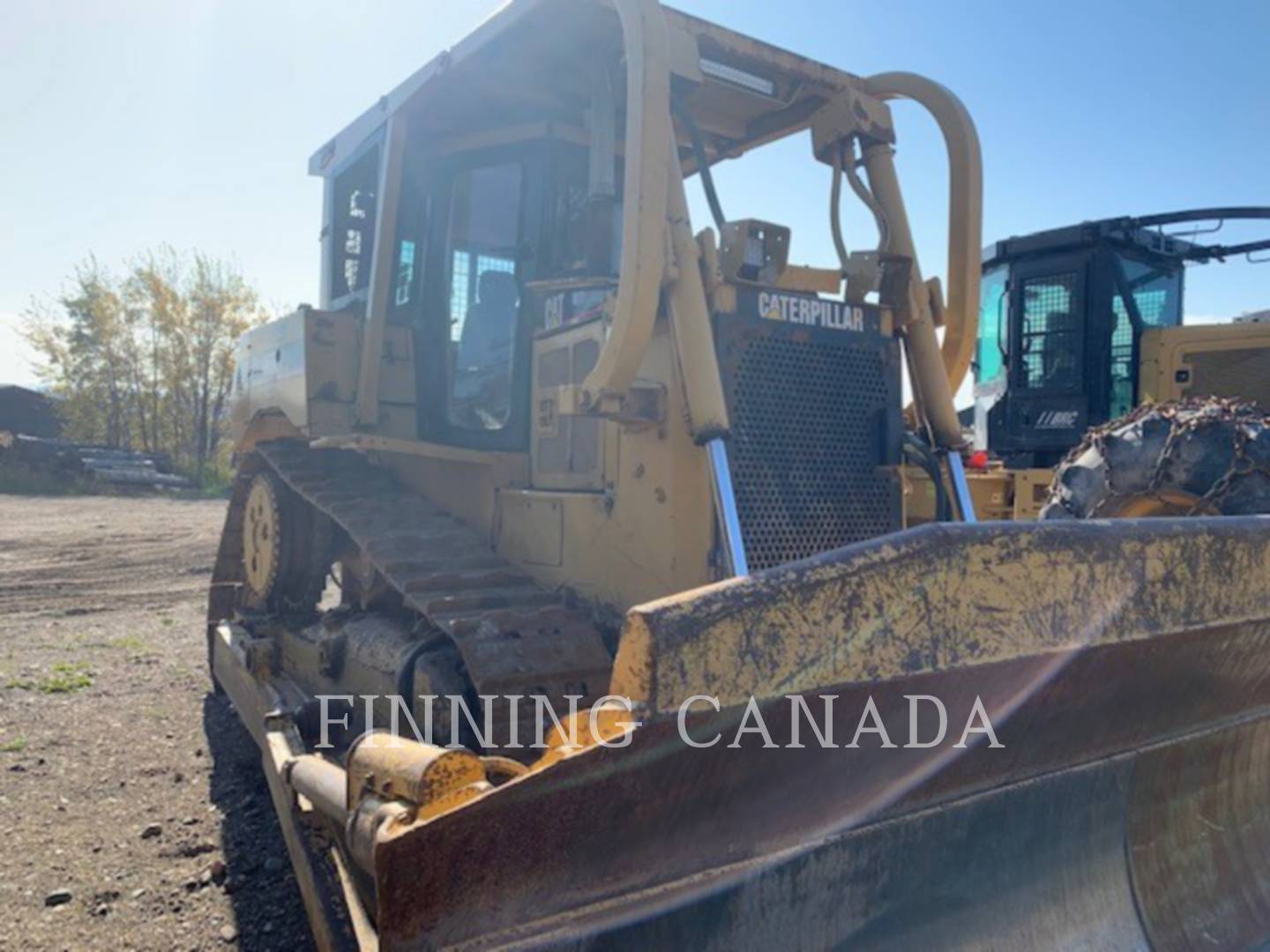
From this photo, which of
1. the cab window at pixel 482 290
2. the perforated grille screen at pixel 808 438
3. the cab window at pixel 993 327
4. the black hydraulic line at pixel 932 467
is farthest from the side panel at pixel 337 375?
the cab window at pixel 993 327

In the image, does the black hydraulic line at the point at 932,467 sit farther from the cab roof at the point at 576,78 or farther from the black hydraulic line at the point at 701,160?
the cab roof at the point at 576,78

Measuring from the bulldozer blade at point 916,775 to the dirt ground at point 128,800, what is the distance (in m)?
1.74

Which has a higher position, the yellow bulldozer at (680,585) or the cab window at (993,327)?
the cab window at (993,327)

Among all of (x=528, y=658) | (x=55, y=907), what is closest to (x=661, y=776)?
(x=528, y=658)

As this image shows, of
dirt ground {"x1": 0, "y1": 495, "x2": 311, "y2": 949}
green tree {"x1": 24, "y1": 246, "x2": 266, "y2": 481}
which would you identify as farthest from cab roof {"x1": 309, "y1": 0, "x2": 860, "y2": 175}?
green tree {"x1": 24, "y1": 246, "x2": 266, "y2": 481}

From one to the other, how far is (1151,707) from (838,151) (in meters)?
2.40

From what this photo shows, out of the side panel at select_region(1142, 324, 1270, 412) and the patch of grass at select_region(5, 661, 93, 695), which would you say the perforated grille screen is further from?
the patch of grass at select_region(5, 661, 93, 695)

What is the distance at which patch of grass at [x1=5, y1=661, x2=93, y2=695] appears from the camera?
6.06 metres

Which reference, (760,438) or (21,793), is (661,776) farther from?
(21,793)

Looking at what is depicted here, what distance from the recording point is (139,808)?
4.10 meters

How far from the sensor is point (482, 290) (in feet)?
14.7

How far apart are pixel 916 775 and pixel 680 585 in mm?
1165

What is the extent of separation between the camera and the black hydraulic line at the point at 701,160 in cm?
345

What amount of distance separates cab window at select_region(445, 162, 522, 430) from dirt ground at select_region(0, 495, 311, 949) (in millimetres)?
1933
